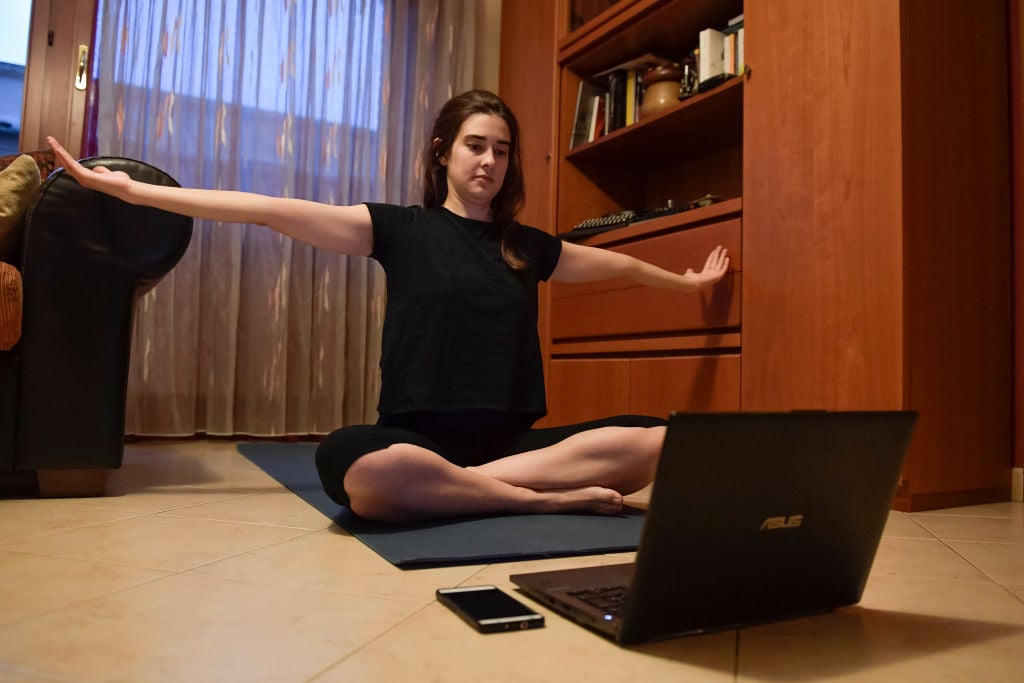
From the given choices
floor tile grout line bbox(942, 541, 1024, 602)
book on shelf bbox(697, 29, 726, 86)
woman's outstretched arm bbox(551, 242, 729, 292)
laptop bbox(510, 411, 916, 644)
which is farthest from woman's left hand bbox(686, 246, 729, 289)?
laptop bbox(510, 411, 916, 644)

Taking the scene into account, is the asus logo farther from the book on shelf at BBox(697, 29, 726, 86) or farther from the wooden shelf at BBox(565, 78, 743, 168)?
the book on shelf at BBox(697, 29, 726, 86)

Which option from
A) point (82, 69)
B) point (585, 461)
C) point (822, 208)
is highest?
point (82, 69)

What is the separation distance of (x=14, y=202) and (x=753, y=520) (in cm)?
153

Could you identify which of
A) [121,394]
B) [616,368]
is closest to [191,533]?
[121,394]

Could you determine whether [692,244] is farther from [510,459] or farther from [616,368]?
[510,459]

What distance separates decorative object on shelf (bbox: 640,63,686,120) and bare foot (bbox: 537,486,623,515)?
1.43 meters

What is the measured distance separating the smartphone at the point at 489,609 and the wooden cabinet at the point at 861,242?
1.12 meters

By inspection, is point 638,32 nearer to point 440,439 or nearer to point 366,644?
point 440,439

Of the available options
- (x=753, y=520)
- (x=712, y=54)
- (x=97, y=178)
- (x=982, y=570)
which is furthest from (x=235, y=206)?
(x=712, y=54)

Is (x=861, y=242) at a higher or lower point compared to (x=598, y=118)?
lower

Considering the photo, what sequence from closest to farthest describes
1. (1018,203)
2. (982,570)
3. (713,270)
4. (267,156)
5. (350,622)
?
(350,622) → (982,570) → (1018,203) → (713,270) → (267,156)

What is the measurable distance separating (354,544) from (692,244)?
4.45ft

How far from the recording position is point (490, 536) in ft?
4.01

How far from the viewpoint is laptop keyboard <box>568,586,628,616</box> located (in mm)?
790
